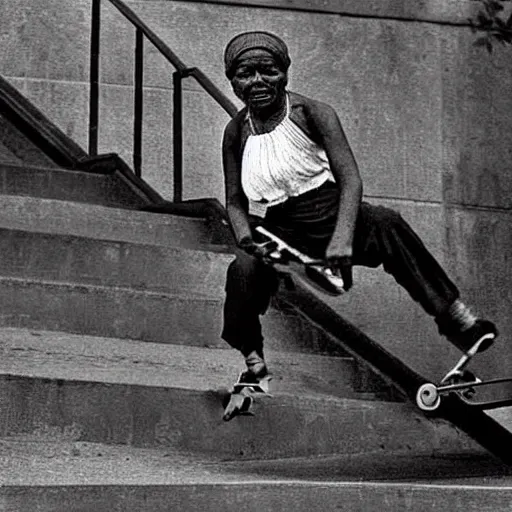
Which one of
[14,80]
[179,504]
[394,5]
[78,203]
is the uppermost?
[394,5]

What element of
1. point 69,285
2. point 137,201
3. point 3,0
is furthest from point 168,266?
point 3,0

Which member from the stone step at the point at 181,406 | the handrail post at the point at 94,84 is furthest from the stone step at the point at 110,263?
the handrail post at the point at 94,84

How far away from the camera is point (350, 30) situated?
9492mm

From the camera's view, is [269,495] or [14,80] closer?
[269,495]

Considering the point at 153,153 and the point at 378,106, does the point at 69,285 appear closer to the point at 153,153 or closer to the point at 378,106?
the point at 153,153

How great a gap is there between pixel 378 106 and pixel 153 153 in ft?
4.83

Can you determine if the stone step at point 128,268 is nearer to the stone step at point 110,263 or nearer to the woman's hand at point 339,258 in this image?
the stone step at point 110,263

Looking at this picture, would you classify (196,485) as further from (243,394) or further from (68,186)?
(68,186)

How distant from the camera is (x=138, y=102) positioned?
8.82m

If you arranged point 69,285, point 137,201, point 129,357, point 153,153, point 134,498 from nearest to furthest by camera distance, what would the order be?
1. point 134,498
2. point 129,357
3. point 69,285
4. point 137,201
5. point 153,153

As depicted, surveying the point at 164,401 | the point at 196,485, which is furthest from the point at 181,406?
the point at 196,485

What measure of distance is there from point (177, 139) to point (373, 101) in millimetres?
1446

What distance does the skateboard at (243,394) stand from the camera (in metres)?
5.62

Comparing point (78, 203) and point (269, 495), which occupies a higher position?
point (78, 203)
